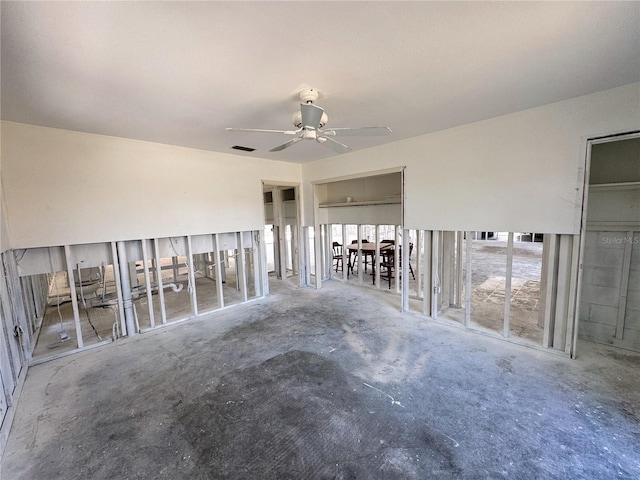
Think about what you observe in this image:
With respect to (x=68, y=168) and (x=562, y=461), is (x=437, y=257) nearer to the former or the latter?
(x=562, y=461)

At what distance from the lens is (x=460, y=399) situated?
2.33 meters

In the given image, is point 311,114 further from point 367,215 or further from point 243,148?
point 367,215

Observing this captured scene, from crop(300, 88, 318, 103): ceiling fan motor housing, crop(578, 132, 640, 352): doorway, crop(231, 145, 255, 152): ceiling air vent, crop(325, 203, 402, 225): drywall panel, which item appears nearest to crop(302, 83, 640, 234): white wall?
crop(578, 132, 640, 352): doorway

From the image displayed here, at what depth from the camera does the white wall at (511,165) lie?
8.63 ft

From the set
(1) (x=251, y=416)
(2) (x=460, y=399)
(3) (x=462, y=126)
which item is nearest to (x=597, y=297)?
(2) (x=460, y=399)

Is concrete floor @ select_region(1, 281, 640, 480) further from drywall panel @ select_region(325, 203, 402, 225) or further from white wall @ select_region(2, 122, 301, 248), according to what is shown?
drywall panel @ select_region(325, 203, 402, 225)

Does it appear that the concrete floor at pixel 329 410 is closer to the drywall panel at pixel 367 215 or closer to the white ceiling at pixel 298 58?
the drywall panel at pixel 367 215

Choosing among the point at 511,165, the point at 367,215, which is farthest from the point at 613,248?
the point at 367,215

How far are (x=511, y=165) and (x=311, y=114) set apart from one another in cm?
253

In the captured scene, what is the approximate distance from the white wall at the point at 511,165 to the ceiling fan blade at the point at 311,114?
2.19 metres

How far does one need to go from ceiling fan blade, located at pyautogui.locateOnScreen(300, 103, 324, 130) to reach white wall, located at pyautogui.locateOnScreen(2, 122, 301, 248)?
9.08 ft

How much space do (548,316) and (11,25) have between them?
202 inches

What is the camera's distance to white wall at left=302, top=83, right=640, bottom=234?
2.63 meters

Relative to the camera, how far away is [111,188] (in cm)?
355
